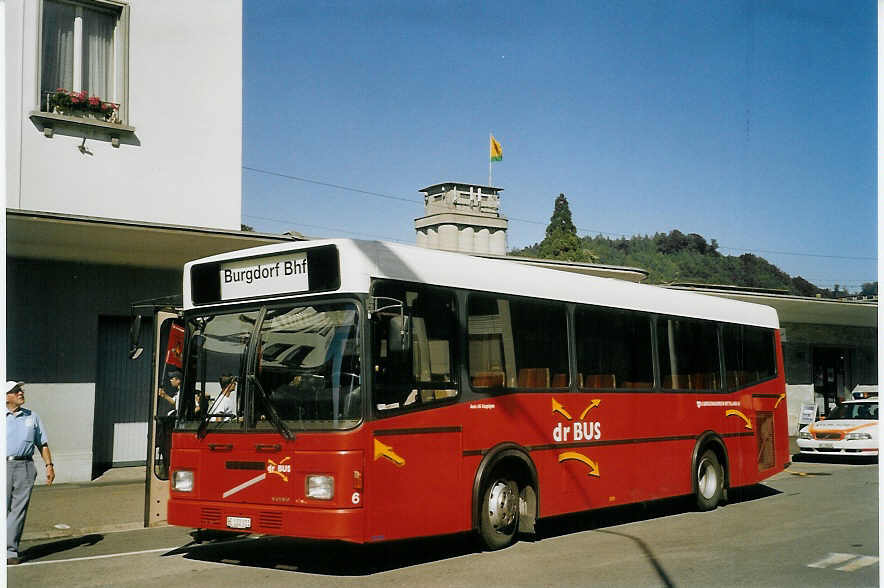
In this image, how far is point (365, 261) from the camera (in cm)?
864

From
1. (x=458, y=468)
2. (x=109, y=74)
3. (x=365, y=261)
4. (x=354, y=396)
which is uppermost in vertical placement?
(x=109, y=74)

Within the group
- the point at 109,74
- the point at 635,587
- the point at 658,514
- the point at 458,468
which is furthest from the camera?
the point at 109,74

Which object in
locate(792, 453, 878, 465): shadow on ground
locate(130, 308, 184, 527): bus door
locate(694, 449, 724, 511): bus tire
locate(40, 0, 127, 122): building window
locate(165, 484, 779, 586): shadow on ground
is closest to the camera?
locate(165, 484, 779, 586): shadow on ground

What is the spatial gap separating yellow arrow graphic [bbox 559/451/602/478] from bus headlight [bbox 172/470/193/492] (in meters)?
4.04

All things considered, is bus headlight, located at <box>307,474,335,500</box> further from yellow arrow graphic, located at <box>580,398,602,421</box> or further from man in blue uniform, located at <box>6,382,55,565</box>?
yellow arrow graphic, located at <box>580,398,602,421</box>

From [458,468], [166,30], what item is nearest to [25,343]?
[166,30]

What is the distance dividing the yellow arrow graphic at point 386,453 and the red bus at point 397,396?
2cm

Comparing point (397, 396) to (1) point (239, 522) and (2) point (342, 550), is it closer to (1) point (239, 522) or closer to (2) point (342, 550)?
(1) point (239, 522)

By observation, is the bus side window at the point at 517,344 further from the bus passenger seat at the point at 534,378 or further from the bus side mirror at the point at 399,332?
the bus side mirror at the point at 399,332

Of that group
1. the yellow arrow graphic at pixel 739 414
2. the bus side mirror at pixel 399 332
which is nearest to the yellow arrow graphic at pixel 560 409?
the bus side mirror at pixel 399 332

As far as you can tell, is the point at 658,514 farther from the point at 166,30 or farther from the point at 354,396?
the point at 166,30

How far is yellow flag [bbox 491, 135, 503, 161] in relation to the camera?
32.4 metres

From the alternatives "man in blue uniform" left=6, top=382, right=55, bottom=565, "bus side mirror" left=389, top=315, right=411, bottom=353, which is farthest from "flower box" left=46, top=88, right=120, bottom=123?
"bus side mirror" left=389, top=315, right=411, bottom=353

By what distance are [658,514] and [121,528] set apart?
7.05m
